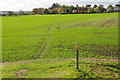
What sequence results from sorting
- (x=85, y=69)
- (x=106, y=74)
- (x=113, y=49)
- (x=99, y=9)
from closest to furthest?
(x=106, y=74) → (x=85, y=69) → (x=113, y=49) → (x=99, y=9)

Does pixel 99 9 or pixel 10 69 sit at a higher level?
pixel 99 9

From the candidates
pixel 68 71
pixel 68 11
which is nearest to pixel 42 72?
pixel 68 71

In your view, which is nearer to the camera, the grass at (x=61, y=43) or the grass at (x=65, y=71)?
the grass at (x=65, y=71)

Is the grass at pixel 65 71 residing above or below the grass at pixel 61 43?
below

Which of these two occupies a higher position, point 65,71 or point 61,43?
point 61,43

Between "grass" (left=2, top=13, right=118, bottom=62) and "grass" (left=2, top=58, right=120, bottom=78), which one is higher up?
"grass" (left=2, top=13, right=118, bottom=62)

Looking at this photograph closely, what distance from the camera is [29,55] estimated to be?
14836mm

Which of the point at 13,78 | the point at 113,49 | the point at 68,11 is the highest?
the point at 68,11

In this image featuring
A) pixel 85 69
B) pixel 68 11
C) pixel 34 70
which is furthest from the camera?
pixel 68 11

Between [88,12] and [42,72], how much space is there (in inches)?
2819

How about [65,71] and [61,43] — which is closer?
[65,71]

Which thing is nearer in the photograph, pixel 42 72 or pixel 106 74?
pixel 106 74

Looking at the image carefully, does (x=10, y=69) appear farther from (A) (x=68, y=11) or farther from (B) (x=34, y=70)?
(A) (x=68, y=11)

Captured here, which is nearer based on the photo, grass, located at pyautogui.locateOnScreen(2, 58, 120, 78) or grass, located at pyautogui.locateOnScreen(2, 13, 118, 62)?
grass, located at pyautogui.locateOnScreen(2, 58, 120, 78)
